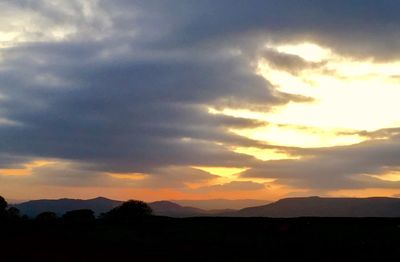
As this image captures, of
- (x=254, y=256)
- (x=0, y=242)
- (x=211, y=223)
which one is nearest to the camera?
(x=254, y=256)

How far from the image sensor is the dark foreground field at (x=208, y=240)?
3538 cm

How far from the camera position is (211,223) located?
47.2 metres

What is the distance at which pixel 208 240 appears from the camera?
41469 millimetres

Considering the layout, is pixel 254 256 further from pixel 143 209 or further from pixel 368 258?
pixel 143 209

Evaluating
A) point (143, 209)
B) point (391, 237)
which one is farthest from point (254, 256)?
point (143, 209)

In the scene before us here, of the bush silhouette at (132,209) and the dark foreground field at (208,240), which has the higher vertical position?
the bush silhouette at (132,209)

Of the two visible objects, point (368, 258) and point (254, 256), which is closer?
point (368, 258)

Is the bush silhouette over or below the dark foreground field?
over

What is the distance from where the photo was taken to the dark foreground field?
35.4 meters

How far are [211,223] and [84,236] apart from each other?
33.9ft

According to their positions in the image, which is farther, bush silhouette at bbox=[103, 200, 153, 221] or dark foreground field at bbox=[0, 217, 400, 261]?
bush silhouette at bbox=[103, 200, 153, 221]

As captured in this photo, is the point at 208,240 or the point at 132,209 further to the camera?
the point at 132,209

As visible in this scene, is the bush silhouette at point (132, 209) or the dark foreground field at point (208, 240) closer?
the dark foreground field at point (208, 240)

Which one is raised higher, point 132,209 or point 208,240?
point 132,209
